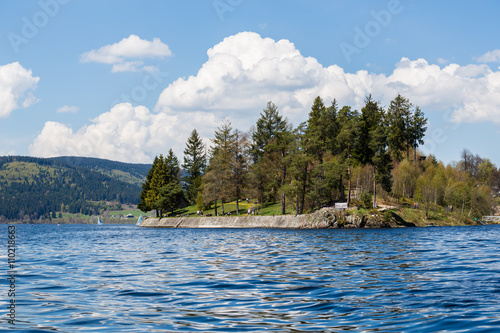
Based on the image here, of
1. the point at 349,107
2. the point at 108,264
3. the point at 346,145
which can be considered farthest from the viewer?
the point at 349,107

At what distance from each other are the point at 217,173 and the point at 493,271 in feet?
274

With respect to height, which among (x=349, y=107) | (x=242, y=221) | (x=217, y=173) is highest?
(x=349, y=107)

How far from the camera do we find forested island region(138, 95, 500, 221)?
272 ft

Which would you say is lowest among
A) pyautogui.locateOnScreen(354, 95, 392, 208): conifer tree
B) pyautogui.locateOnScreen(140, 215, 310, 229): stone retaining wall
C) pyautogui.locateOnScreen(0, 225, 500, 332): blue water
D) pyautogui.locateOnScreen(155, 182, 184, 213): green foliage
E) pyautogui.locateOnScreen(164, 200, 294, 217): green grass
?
pyautogui.locateOnScreen(140, 215, 310, 229): stone retaining wall

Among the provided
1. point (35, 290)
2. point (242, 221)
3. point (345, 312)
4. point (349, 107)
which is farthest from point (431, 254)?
point (349, 107)

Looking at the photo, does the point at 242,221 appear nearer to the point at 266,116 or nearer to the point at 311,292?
the point at 266,116

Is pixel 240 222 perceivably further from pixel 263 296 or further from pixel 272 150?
pixel 263 296

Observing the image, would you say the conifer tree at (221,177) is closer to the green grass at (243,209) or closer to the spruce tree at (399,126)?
the green grass at (243,209)

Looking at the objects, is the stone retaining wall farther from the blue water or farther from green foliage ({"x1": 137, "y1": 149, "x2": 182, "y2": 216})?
the blue water

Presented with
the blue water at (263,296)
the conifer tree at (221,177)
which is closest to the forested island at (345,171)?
the conifer tree at (221,177)

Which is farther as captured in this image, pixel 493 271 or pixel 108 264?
pixel 108 264

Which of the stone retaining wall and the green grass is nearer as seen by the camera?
the stone retaining wall

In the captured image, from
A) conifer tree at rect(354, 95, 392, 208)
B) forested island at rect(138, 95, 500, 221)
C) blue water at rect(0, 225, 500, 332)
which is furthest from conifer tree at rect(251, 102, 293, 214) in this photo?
blue water at rect(0, 225, 500, 332)

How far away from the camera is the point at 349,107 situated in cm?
10688
